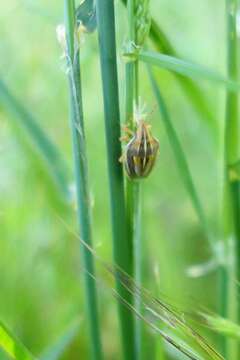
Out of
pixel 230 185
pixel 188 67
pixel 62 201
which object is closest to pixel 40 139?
pixel 62 201

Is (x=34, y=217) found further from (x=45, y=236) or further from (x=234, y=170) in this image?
(x=234, y=170)

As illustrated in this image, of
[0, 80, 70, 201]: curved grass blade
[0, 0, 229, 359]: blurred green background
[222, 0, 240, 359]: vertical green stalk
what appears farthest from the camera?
[0, 0, 229, 359]: blurred green background

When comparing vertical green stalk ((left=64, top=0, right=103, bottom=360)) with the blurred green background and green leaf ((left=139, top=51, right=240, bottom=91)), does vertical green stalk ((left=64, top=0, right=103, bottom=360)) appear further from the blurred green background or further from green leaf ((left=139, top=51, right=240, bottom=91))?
the blurred green background

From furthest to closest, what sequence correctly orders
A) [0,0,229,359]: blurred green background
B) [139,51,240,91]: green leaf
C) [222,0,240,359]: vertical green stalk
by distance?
[0,0,229,359]: blurred green background, [222,0,240,359]: vertical green stalk, [139,51,240,91]: green leaf

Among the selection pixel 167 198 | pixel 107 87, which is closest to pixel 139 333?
pixel 107 87

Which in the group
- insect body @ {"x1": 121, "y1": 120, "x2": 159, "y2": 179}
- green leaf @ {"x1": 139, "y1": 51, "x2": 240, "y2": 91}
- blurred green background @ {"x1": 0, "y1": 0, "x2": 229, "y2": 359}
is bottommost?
blurred green background @ {"x1": 0, "y1": 0, "x2": 229, "y2": 359}

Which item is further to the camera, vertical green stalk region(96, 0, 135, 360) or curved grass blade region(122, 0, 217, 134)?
curved grass blade region(122, 0, 217, 134)

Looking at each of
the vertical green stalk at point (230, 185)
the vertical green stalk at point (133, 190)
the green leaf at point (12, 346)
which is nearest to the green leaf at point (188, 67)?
the vertical green stalk at point (133, 190)

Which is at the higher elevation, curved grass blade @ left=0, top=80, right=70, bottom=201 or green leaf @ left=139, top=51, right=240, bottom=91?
green leaf @ left=139, top=51, right=240, bottom=91

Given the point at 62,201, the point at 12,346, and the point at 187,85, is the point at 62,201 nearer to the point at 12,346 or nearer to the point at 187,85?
the point at 187,85

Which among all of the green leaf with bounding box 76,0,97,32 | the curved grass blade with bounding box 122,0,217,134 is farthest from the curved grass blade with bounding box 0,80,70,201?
the green leaf with bounding box 76,0,97,32
